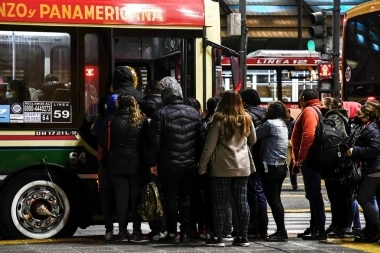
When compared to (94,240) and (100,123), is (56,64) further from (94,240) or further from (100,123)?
(94,240)

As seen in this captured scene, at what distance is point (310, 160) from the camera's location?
1245cm

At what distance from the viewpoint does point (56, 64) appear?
40.9 ft

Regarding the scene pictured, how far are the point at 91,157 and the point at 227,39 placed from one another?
32.0 m

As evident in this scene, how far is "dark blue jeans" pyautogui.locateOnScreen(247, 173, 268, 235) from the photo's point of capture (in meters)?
12.6

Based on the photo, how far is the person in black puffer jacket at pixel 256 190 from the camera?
494 inches

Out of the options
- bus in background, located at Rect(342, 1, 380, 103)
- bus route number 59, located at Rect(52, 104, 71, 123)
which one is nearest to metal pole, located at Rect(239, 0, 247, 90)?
bus in background, located at Rect(342, 1, 380, 103)

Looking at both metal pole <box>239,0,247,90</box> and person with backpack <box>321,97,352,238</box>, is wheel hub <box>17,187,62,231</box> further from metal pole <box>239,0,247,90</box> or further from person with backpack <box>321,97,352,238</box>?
metal pole <box>239,0,247,90</box>

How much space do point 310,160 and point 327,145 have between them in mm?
294

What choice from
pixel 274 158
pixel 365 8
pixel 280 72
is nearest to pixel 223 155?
pixel 274 158

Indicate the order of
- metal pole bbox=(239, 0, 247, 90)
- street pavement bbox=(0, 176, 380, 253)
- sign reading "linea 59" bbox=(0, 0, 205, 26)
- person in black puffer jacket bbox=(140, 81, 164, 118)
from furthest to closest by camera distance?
metal pole bbox=(239, 0, 247, 90)
person in black puffer jacket bbox=(140, 81, 164, 118)
sign reading "linea 59" bbox=(0, 0, 205, 26)
street pavement bbox=(0, 176, 380, 253)

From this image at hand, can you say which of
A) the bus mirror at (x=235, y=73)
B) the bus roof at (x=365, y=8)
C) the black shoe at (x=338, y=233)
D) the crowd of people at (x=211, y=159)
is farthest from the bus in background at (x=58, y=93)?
the bus roof at (x=365, y=8)

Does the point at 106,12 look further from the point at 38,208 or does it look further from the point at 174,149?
the point at 38,208

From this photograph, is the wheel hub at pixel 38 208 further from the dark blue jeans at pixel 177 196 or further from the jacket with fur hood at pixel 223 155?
the jacket with fur hood at pixel 223 155

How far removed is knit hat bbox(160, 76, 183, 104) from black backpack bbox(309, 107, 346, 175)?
5.44 ft
